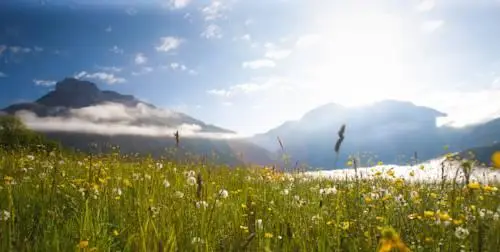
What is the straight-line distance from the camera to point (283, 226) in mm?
4043

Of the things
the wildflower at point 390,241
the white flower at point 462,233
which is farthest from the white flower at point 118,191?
the wildflower at point 390,241

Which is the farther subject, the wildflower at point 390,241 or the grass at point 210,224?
the grass at point 210,224

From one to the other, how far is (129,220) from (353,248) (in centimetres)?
206

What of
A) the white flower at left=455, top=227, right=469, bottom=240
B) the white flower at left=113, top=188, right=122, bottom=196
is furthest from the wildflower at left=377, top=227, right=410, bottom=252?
the white flower at left=113, top=188, right=122, bottom=196

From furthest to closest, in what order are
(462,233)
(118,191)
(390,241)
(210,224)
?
(118,191), (210,224), (462,233), (390,241)

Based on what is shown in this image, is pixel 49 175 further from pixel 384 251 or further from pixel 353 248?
pixel 384 251

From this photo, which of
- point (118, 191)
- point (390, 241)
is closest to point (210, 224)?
point (118, 191)

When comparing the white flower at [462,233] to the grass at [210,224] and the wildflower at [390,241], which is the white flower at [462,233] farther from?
the wildflower at [390,241]

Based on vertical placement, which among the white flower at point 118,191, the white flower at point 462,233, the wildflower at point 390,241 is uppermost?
the wildflower at point 390,241

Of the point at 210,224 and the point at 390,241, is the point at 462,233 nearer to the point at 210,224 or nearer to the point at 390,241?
the point at 390,241

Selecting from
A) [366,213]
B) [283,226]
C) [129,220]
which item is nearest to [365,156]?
[366,213]

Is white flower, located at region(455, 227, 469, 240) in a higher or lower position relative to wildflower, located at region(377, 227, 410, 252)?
lower

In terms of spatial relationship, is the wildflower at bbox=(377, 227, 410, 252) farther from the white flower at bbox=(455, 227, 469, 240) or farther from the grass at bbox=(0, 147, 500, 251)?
the white flower at bbox=(455, 227, 469, 240)


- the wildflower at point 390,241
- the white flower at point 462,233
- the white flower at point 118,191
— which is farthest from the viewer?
the white flower at point 118,191
